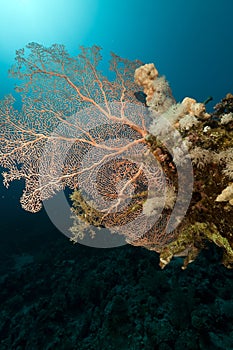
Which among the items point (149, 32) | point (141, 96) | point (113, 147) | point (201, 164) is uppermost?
point (149, 32)

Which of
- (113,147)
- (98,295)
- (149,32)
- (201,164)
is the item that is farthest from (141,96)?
(149,32)

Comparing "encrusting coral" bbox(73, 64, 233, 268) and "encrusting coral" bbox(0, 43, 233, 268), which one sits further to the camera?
"encrusting coral" bbox(0, 43, 233, 268)

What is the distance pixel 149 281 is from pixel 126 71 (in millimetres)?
6573

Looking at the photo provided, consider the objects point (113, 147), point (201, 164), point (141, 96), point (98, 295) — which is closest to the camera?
point (201, 164)

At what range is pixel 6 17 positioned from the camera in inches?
3917

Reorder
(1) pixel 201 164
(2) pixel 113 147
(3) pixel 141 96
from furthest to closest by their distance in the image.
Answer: (3) pixel 141 96 < (2) pixel 113 147 < (1) pixel 201 164

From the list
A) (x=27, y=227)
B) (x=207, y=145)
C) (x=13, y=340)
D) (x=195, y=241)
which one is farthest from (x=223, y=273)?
(x=27, y=227)

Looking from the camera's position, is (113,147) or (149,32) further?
(149,32)

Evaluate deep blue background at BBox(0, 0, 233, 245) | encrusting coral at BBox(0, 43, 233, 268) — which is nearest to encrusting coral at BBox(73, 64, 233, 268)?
encrusting coral at BBox(0, 43, 233, 268)

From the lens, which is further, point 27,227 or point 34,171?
point 27,227

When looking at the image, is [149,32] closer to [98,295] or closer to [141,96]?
[141,96]

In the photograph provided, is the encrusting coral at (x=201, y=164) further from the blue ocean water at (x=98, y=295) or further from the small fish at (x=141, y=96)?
the blue ocean water at (x=98, y=295)

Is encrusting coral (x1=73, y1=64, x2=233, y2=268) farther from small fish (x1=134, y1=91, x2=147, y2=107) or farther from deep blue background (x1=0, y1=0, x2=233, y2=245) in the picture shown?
deep blue background (x1=0, y1=0, x2=233, y2=245)

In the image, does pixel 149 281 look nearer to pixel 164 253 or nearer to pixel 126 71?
pixel 164 253
